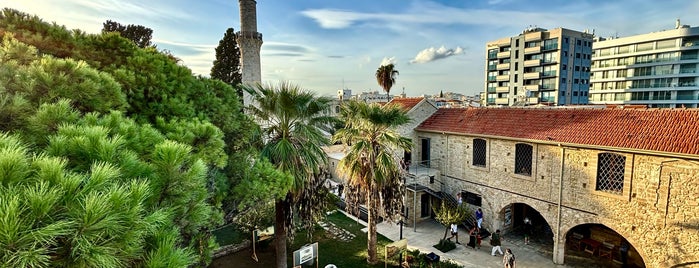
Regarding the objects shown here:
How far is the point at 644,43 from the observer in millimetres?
56031

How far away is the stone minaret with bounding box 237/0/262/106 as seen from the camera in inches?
1120

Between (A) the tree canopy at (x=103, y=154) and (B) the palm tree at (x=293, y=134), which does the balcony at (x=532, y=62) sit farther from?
(A) the tree canopy at (x=103, y=154)

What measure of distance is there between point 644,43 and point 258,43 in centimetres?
6451

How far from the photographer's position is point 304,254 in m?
12.3

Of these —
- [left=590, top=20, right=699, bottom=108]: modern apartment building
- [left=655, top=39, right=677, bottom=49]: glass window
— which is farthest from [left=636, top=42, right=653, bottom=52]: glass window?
[left=655, top=39, right=677, bottom=49]: glass window

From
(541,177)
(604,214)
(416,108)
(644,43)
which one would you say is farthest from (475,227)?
(644,43)

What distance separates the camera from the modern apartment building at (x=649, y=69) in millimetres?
50469

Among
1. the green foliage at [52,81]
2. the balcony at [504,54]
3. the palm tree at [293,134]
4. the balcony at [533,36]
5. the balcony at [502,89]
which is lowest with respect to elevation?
the palm tree at [293,134]

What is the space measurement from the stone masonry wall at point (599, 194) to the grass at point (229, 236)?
1246 centimetres

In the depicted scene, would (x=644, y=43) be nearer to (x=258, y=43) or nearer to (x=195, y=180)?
(x=258, y=43)

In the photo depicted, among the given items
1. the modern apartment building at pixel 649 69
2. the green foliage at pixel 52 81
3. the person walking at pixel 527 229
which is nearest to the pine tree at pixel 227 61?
the person walking at pixel 527 229

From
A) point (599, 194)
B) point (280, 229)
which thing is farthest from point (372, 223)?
point (599, 194)

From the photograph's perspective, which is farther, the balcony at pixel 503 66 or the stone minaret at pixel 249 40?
the balcony at pixel 503 66

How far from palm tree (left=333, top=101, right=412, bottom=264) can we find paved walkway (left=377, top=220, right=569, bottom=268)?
3.74 m
